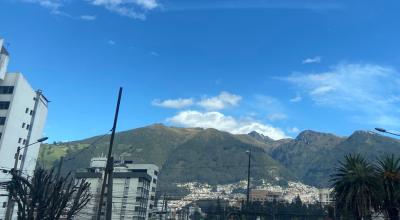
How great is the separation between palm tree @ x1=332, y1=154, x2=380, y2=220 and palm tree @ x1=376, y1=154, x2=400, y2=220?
109 centimetres

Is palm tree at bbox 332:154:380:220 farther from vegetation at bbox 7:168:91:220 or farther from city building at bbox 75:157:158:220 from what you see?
city building at bbox 75:157:158:220

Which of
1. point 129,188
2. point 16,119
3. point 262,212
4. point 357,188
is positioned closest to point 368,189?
point 357,188

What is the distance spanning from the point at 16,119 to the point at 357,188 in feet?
240

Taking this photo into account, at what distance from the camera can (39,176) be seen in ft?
121

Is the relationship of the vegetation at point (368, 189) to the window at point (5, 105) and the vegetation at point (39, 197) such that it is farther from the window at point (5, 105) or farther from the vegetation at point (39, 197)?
the window at point (5, 105)

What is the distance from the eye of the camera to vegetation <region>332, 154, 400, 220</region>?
46.4m

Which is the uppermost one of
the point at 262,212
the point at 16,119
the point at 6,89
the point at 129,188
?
the point at 6,89

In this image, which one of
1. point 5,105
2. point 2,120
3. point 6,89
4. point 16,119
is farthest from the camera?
point 16,119

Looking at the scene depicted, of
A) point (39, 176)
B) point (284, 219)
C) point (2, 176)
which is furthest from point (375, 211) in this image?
point (284, 219)

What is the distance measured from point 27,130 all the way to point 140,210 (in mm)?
54648

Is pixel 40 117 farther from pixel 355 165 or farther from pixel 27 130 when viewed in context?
pixel 355 165

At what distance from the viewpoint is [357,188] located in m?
46.8

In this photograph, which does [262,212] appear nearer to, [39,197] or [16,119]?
[39,197]

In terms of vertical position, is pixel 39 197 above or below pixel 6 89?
below
